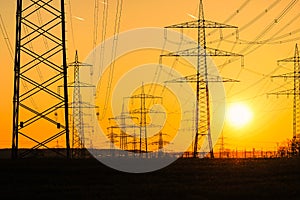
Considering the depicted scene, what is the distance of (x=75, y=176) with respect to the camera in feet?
102

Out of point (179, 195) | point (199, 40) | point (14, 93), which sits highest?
point (199, 40)

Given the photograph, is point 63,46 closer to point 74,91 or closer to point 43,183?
point 43,183

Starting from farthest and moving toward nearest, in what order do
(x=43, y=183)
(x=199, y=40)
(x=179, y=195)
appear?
(x=199, y=40)
(x=43, y=183)
(x=179, y=195)

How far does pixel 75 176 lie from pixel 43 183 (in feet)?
13.8

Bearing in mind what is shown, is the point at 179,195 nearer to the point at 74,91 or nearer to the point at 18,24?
the point at 18,24

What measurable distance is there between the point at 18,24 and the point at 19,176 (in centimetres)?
1179

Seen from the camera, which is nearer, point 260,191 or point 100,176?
point 260,191

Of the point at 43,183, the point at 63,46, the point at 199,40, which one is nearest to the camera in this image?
the point at 43,183

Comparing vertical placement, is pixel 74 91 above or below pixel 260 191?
above

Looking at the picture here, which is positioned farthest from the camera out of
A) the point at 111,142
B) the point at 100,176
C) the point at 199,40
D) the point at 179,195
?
the point at 111,142

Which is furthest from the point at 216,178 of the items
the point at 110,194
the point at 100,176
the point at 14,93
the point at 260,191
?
the point at 14,93

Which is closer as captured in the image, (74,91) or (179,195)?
(179,195)

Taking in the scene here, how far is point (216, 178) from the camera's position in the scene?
103ft

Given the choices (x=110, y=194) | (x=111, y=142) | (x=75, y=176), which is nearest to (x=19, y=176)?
(x=75, y=176)
